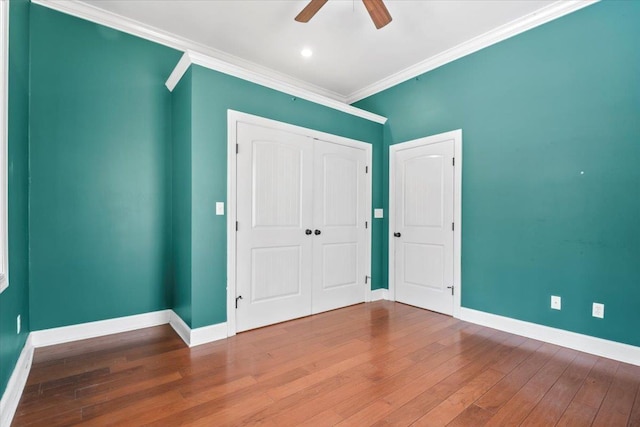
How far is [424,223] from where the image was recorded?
12.9 feet

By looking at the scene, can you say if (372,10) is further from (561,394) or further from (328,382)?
(561,394)

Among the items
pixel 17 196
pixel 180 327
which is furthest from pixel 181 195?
pixel 180 327

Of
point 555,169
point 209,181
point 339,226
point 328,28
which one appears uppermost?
point 328,28

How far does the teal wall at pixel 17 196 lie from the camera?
1.87m

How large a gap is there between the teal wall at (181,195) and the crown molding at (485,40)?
9.18ft

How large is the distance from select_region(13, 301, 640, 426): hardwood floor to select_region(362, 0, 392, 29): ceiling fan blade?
2.88 meters

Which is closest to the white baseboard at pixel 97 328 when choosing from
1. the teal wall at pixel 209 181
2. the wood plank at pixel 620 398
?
the teal wall at pixel 209 181

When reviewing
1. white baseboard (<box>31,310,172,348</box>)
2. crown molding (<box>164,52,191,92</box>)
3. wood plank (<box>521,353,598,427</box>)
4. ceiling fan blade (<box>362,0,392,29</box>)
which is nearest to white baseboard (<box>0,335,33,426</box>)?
white baseboard (<box>31,310,172,348</box>)

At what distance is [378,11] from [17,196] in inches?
123

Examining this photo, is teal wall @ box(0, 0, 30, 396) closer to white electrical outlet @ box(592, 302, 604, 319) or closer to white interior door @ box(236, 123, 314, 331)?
white interior door @ box(236, 123, 314, 331)

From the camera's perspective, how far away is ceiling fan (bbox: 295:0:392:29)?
2.45 meters

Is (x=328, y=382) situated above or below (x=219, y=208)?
below

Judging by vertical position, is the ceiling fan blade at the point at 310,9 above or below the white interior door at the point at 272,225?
above

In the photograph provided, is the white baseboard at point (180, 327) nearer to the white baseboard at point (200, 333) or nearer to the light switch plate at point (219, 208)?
the white baseboard at point (200, 333)
